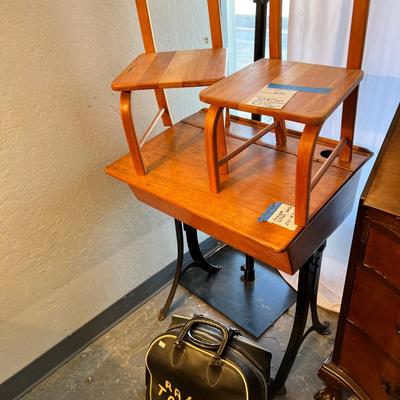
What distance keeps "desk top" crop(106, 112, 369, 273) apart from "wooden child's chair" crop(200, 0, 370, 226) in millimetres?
43

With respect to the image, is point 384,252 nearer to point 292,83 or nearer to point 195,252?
point 292,83

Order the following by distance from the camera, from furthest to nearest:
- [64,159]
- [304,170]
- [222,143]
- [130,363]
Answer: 1. [130,363]
2. [64,159]
3. [222,143]
4. [304,170]

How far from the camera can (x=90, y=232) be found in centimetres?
130

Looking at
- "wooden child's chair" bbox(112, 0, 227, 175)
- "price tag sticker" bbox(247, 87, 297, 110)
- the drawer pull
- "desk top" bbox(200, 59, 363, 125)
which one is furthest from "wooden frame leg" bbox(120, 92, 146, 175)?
the drawer pull

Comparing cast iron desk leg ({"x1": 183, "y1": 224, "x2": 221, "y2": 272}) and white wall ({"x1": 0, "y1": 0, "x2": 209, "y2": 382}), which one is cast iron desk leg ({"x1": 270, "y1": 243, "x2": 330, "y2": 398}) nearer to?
cast iron desk leg ({"x1": 183, "y1": 224, "x2": 221, "y2": 272})

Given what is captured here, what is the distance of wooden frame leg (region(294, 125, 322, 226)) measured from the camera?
25.6 inches

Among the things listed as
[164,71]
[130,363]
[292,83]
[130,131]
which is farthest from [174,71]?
[130,363]

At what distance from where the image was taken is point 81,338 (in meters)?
1.43

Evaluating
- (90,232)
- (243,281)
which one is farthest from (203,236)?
(90,232)

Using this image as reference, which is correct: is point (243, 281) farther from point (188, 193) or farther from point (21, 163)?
point (21, 163)

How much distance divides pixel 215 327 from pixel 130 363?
0.55m

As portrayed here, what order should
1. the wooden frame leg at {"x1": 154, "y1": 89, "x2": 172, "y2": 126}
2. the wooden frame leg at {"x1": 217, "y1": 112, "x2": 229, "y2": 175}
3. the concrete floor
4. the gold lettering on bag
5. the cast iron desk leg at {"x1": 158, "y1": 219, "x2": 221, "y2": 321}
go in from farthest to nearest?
the cast iron desk leg at {"x1": 158, "y1": 219, "x2": 221, "y2": 321}, the concrete floor, the wooden frame leg at {"x1": 154, "y1": 89, "x2": 172, "y2": 126}, the gold lettering on bag, the wooden frame leg at {"x1": 217, "y1": 112, "x2": 229, "y2": 175}

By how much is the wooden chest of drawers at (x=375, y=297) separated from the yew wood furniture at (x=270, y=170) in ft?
0.37

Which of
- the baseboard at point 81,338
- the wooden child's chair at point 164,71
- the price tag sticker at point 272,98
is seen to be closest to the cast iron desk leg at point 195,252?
the baseboard at point 81,338
